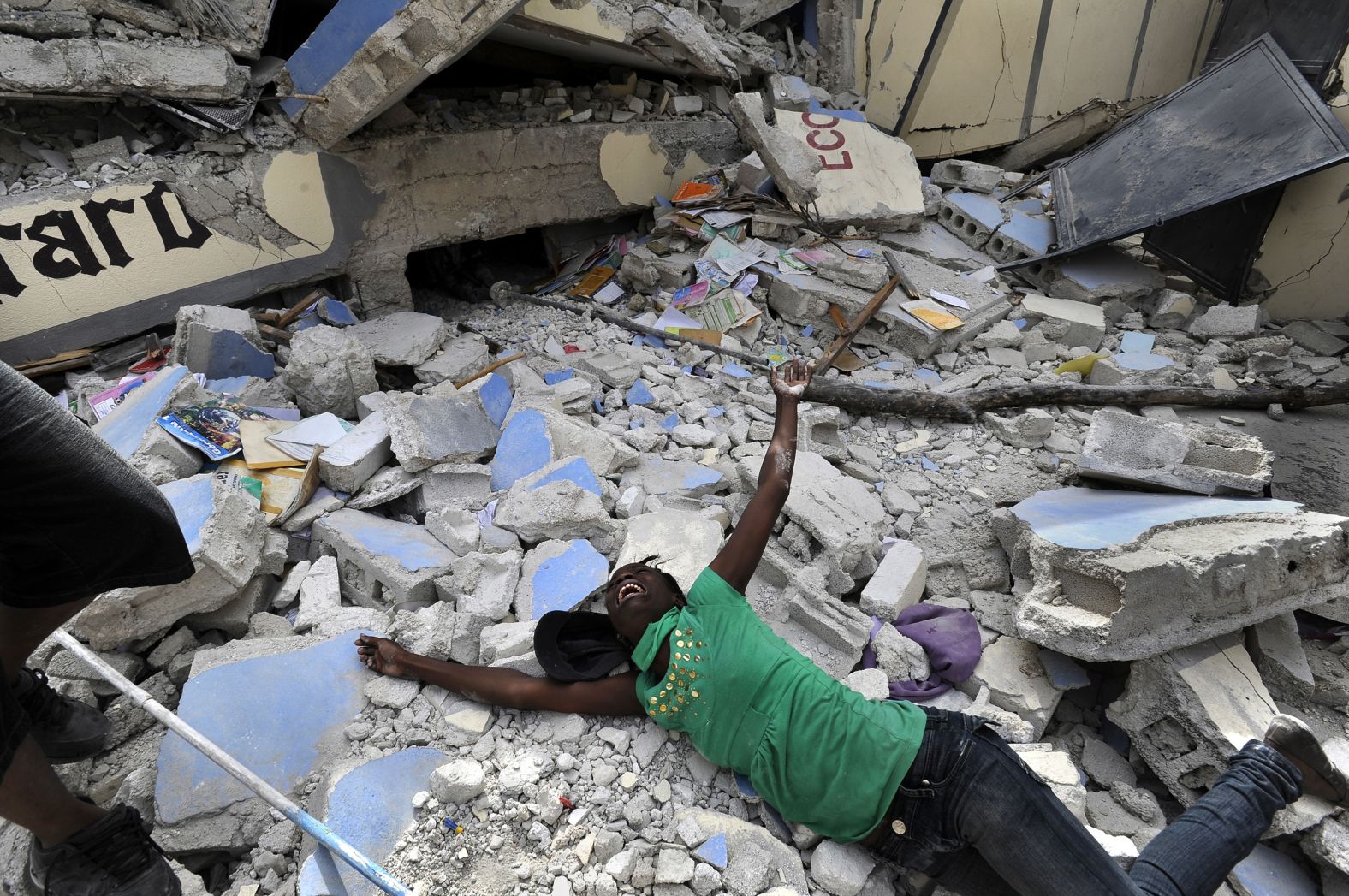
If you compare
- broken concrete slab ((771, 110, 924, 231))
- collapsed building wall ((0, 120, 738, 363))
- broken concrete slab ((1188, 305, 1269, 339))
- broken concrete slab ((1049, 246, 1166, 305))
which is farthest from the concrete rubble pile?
broken concrete slab ((771, 110, 924, 231))

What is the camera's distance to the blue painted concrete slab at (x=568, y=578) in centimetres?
269

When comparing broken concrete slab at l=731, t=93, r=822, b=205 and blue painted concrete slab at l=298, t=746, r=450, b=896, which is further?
broken concrete slab at l=731, t=93, r=822, b=205

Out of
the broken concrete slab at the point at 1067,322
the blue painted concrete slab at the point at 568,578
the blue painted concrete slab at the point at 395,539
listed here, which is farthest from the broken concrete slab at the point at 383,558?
the broken concrete slab at the point at 1067,322

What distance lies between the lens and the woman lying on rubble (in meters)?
1.88

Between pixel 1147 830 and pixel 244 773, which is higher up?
pixel 1147 830

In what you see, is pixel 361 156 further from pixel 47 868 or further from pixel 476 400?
pixel 47 868

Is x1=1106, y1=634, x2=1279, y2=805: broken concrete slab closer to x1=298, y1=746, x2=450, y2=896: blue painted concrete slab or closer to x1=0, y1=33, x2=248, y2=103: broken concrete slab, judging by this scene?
x1=298, y1=746, x2=450, y2=896: blue painted concrete slab

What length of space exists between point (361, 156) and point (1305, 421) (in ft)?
20.8

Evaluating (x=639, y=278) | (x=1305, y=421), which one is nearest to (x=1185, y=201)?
(x=1305, y=421)

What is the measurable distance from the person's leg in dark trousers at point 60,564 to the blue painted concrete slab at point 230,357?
7.61 ft

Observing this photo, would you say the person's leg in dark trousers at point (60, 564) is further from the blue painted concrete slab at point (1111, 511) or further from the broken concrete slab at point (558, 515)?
the blue painted concrete slab at point (1111, 511)

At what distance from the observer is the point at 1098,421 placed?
143 inches

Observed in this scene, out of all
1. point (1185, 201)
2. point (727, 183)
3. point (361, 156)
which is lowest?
point (361, 156)

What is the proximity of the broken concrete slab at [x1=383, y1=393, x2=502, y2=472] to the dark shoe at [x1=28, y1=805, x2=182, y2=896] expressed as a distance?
176 cm
